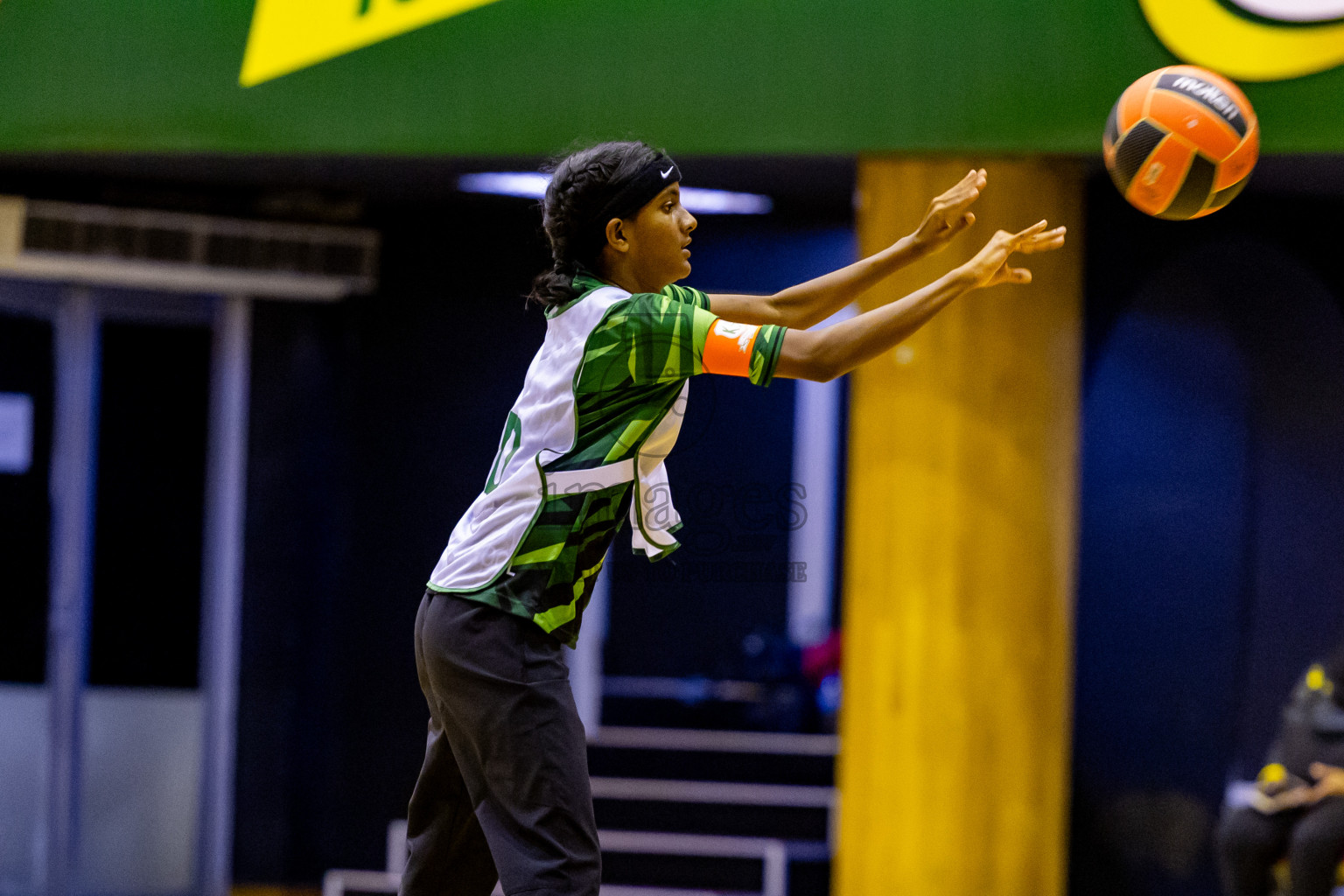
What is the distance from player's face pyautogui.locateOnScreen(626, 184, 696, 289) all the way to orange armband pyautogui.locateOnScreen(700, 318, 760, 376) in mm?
270

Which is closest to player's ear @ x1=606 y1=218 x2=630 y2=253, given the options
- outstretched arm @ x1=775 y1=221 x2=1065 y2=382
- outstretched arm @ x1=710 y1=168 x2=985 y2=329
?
outstretched arm @ x1=710 y1=168 x2=985 y2=329

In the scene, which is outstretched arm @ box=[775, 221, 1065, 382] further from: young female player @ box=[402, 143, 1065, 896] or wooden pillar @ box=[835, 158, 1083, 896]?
wooden pillar @ box=[835, 158, 1083, 896]

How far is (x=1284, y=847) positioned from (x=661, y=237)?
3.09 metres

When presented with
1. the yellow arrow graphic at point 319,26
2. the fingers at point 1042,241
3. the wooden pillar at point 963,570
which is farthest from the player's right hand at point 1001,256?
the yellow arrow graphic at point 319,26

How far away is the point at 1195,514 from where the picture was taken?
4656 millimetres

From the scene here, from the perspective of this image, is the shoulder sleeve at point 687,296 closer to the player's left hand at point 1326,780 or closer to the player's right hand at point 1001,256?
the player's right hand at point 1001,256

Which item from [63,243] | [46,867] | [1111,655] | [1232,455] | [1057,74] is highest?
[1057,74]

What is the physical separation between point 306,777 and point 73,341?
2.04 m

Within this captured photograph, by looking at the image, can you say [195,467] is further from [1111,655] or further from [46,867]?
[1111,655]

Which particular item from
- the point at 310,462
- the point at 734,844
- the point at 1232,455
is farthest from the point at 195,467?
the point at 1232,455

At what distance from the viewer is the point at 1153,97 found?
2869 millimetres

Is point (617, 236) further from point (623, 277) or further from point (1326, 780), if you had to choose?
point (1326, 780)

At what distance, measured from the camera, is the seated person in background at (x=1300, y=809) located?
3.95 meters

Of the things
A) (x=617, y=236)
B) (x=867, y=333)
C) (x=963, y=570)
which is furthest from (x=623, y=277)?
(x=963, y=570)
